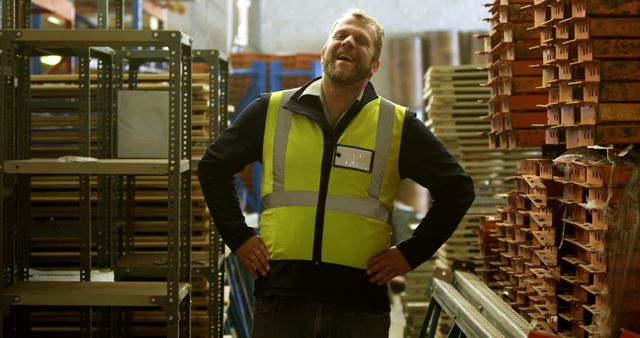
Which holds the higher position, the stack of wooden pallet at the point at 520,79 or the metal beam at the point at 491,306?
the stack of wooden pallet at the point at 520,79

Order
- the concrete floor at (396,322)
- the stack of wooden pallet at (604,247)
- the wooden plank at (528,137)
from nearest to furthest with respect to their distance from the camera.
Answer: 1. the stack of wooden pallet at (604,247)
2. the wooden plank at (528,137)
3. the concrete floor at (396,322)

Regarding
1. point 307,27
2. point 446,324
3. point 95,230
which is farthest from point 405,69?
point 95,230

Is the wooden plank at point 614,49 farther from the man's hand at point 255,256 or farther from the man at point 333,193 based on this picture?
the man's hand at point 255,256

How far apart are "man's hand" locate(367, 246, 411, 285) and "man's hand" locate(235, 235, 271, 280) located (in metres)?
0.47

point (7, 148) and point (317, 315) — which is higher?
point (7, 148)

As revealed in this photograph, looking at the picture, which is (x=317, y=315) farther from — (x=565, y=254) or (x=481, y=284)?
(x=481, y=284)

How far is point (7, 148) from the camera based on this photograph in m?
4.73

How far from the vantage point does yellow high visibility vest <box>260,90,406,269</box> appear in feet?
12.3

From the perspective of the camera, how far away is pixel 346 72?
12.6ft

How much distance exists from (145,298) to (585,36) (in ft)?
8.67

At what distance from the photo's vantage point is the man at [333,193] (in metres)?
3.72

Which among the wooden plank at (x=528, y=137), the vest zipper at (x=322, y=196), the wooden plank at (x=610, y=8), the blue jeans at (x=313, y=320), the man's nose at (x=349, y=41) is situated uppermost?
the wooden plank at (x=610, y=8)

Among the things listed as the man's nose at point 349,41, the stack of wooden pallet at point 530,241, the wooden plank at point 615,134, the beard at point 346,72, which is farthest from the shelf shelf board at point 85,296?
the wooden plank at point 615,134

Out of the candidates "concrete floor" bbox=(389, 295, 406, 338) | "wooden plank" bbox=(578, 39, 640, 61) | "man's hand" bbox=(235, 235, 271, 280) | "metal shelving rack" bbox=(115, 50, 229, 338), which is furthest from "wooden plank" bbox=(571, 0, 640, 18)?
"concrete floor" bbox=(389, 295, 406, 338)
